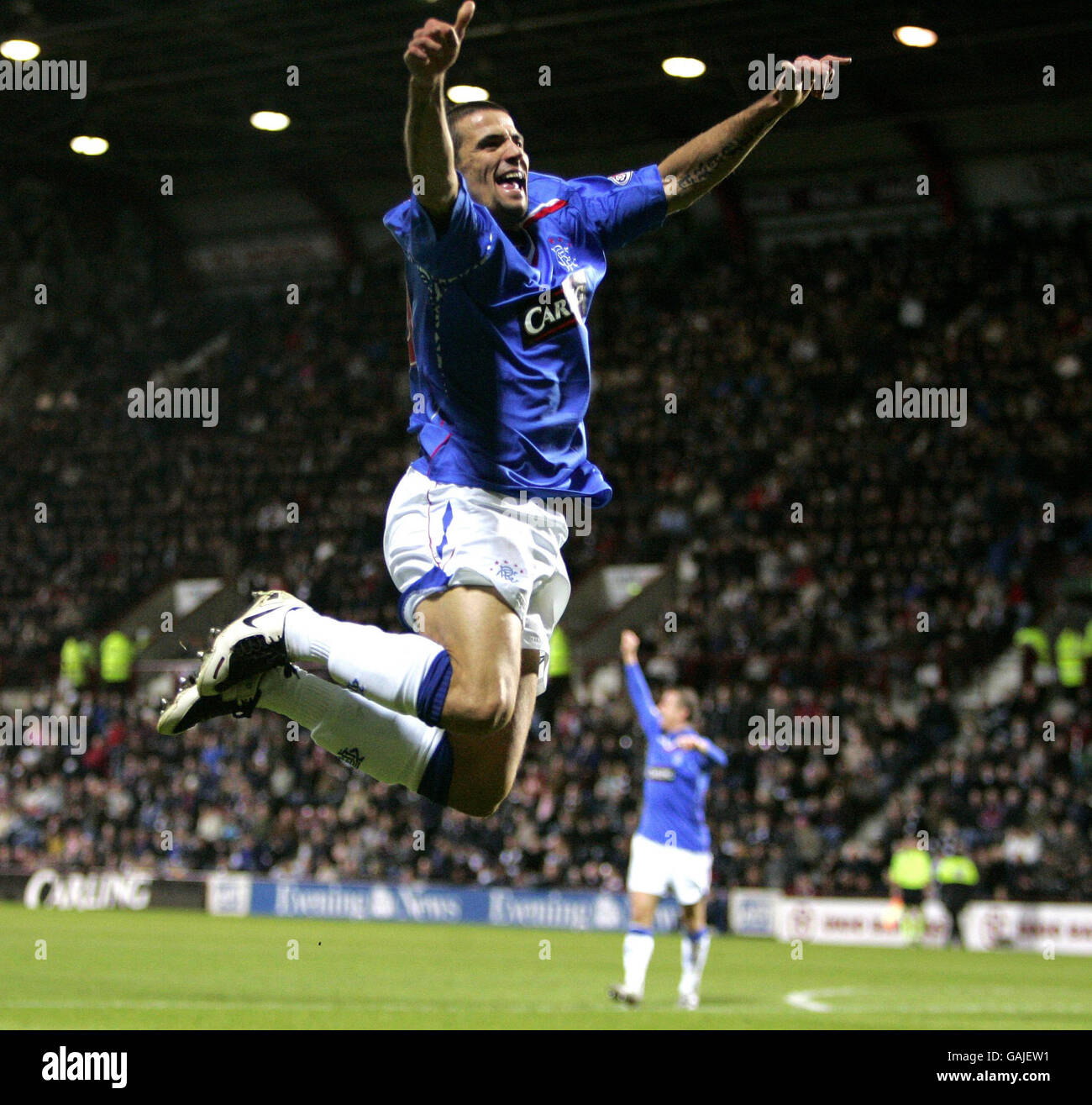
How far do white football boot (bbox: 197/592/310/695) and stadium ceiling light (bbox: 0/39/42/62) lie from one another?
906 inches

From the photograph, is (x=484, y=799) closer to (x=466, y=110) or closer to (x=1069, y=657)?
(x=466, y=110)

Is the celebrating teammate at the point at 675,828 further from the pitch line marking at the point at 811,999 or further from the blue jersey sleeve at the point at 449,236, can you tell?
the blue jersey sleeve at the point at 449,236

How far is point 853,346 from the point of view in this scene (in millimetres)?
29266

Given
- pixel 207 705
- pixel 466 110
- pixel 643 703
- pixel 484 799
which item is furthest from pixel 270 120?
pixel 484 799

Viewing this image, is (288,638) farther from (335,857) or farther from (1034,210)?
(1034,210)

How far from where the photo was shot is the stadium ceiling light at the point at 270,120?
102 ft

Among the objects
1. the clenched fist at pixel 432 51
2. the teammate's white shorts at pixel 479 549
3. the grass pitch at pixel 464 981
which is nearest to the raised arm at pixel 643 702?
the grass pitch at pixel 464 981

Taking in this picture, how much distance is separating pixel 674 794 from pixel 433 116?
1049 cm

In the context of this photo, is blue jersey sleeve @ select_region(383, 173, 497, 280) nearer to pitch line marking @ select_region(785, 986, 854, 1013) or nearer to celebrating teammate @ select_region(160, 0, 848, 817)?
celebrating teammate @ select_region(160, 0, 848, 817)

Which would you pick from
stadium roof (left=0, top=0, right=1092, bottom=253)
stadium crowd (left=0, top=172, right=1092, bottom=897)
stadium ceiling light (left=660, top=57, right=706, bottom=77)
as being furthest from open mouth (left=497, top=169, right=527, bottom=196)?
stadium ceiling light (left=660, top=57, right=706, bottom=77)

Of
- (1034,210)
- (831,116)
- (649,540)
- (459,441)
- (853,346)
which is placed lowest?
(459,441)

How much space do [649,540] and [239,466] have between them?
9.26 meters

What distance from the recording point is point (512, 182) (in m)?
5.99

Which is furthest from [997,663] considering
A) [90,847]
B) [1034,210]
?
[90,847]
